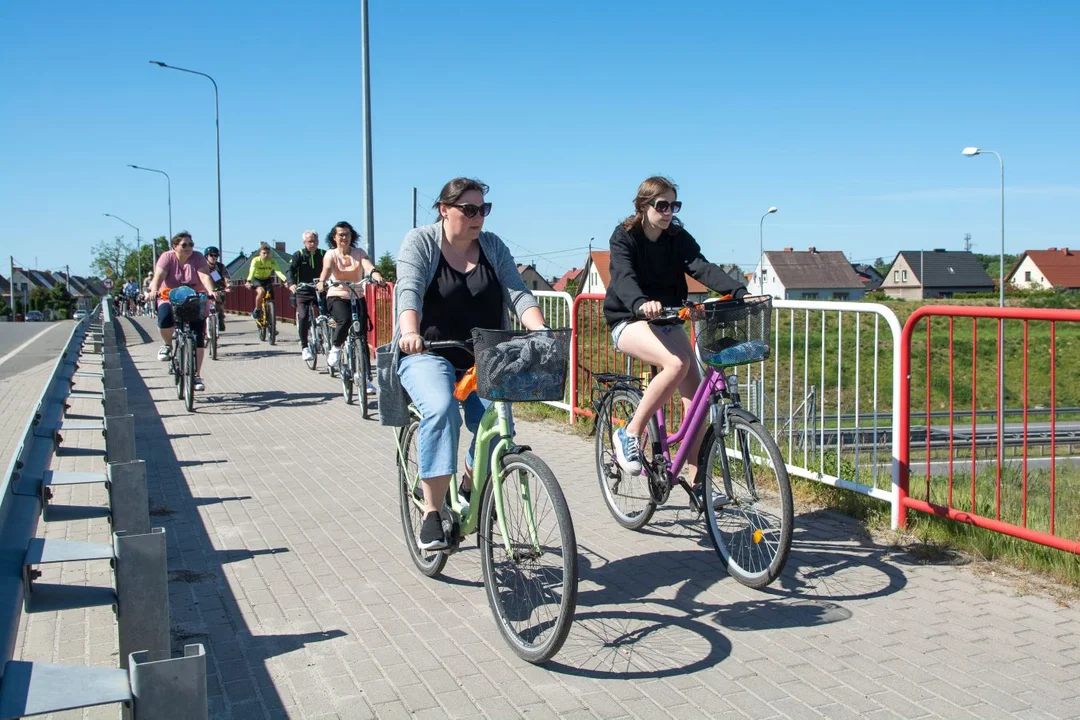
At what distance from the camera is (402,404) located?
4.69 metres

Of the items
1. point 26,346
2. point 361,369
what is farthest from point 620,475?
point 26,346

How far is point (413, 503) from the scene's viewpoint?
5.18 metres

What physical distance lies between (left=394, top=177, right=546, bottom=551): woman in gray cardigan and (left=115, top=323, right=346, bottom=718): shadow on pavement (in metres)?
0.82

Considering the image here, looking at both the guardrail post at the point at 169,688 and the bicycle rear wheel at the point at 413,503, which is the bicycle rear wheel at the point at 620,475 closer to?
the bicycle rear wheel at the point at 413,503

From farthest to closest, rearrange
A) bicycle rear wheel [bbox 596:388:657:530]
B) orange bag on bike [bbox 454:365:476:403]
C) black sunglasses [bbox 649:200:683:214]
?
1. bicycle rear wheel [bbox 596:388:657:530]
2. black sunglasses [bbox 649:200:683:214]
3. orange bag on bike [bbox 454:365:476:403]

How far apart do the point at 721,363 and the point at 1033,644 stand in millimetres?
1704

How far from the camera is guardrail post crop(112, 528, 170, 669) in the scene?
9.28ft

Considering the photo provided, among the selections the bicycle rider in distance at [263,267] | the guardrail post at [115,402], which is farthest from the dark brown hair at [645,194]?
the bicycle rider in distance at [263,267]

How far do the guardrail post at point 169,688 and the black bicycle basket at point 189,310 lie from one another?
9.53 m

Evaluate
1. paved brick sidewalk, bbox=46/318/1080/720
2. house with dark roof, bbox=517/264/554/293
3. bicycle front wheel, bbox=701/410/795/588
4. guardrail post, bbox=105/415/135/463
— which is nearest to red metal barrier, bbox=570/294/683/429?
paved brick sidewalk, bbox=46/318/1080/720

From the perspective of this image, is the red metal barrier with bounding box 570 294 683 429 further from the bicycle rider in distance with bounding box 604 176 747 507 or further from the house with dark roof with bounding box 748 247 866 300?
the house with dark roof with bounding box 748 247 866 300

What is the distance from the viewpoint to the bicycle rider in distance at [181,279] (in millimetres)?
11297

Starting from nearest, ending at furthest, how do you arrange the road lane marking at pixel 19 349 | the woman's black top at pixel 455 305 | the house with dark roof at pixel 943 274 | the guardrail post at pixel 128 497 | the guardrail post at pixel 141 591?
the guardrail post at pixel 141 591, the guardrail post at pixel 128 497, the woman's black top at pixel 455 305, the road lane marking at pixel 19 349, the house with dark roof at pixel 943 274

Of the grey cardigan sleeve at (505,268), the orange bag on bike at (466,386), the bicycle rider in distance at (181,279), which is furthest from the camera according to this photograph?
the bicycle rider in distance at (181,279)
